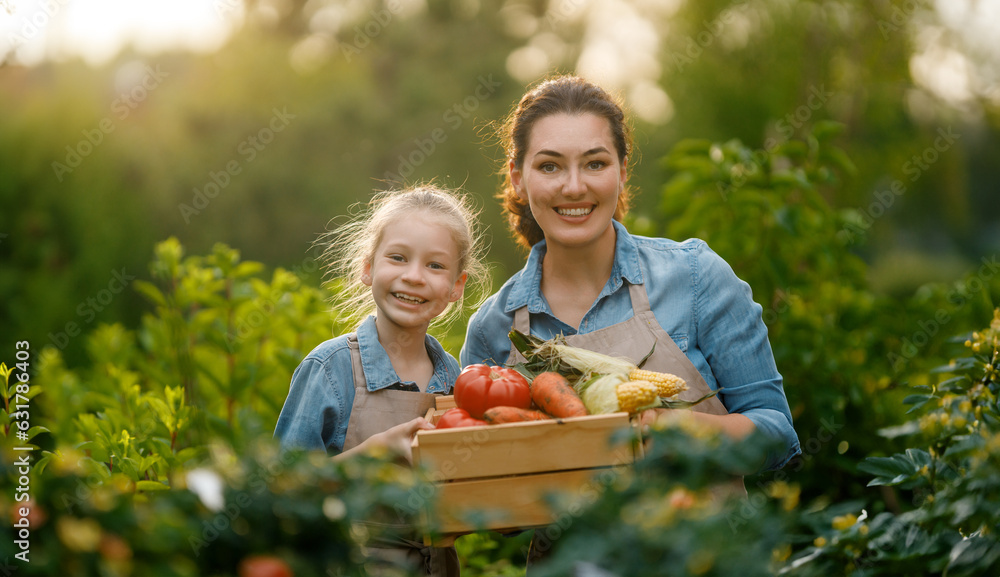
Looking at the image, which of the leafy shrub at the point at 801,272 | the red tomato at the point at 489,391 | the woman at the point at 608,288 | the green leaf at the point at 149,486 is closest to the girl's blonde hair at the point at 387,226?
the woman at the point at 608,288

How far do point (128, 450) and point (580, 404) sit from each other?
65.7 inches

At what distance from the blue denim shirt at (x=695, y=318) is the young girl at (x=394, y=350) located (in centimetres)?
22

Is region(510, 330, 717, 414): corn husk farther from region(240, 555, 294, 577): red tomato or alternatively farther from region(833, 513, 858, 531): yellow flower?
region(240, 555, 294, 577): red tomato

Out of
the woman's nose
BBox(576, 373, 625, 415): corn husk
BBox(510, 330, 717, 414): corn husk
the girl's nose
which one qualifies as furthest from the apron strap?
the woman's nose

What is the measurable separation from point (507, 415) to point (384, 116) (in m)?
9.70

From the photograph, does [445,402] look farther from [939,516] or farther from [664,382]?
[939,516]

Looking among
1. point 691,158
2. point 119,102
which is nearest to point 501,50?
point 119,102

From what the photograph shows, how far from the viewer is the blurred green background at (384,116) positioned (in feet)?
18.1

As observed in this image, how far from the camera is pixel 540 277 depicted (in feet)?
9.23

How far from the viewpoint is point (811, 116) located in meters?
6.83

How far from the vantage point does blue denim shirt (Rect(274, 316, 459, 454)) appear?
2.31 meters

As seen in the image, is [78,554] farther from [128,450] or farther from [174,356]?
[174,356]

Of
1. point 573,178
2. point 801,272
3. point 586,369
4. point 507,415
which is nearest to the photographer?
point 507,415

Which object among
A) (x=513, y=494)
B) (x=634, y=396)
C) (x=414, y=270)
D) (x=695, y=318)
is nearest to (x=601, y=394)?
(x=634, y=396)
